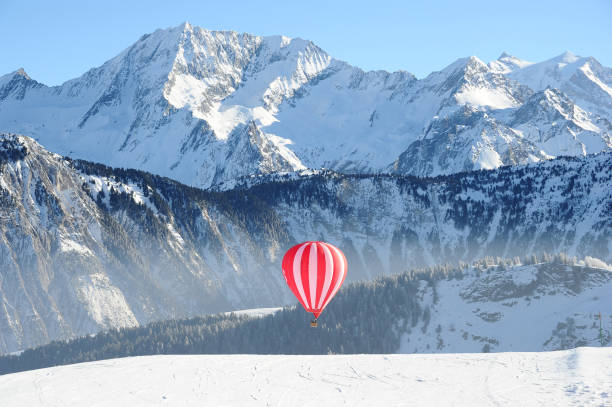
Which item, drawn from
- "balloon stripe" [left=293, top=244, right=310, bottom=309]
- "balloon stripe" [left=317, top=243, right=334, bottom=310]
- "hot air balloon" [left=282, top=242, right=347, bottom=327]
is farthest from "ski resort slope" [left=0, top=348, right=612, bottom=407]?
"balloon stripe" [left=293, top=244, right=310, bottom=309]

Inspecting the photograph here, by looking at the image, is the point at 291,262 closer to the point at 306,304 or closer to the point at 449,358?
the point at 306,304

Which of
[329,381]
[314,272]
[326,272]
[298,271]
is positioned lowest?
[329,381]

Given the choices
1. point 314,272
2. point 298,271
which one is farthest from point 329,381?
point 298,271

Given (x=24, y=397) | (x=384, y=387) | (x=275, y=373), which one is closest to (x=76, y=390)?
(x=24, y=397)

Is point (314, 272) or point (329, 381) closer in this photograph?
point (329, 381)

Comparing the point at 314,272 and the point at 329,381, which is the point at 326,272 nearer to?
the point at 314,272

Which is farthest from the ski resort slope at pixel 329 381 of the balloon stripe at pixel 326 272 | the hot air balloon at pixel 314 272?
the hot air balloon at pixel 314 272

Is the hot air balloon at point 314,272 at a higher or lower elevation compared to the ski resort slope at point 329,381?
higher

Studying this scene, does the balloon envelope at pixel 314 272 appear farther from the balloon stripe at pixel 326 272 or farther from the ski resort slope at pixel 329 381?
the ski resort slope at pixel 329 381

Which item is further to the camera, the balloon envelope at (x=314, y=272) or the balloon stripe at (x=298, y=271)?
the balloon stripe at (x=298, y=271)
